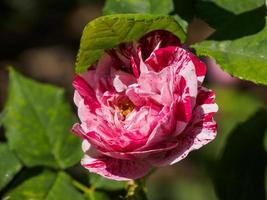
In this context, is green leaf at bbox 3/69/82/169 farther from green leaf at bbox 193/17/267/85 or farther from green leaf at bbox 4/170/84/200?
green leaf at bbox 193/17/267/85

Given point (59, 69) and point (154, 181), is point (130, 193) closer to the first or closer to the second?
point (154, 181)

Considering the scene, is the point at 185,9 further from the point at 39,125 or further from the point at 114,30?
the point at 39,125

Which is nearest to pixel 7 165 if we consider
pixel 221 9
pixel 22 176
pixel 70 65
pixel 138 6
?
pixel 22 176

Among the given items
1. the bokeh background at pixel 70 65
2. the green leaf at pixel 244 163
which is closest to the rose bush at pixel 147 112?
the green leaf at pixel 244 163

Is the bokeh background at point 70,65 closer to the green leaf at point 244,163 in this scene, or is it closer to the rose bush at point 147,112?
the green leaf at point 244,163

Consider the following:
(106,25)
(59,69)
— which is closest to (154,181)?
(59,69)
